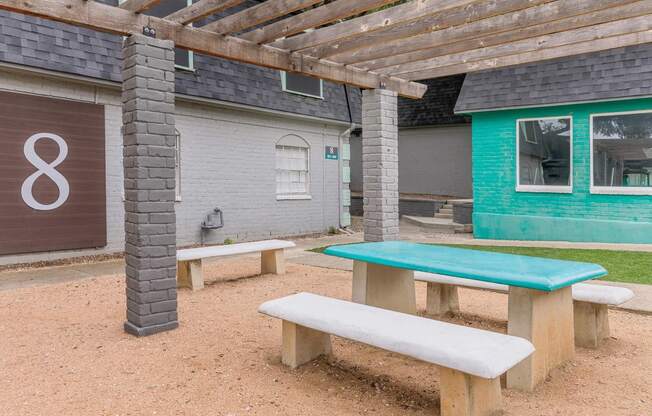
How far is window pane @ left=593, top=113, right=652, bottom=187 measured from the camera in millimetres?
10438

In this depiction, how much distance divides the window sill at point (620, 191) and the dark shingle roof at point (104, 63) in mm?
6954

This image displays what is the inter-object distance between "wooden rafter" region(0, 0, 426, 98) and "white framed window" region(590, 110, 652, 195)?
5.81 meters

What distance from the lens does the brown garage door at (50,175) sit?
7930 mm

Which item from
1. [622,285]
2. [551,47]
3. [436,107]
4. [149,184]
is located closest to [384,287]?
[149,184]

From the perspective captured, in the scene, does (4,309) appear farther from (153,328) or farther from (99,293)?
(153,328)

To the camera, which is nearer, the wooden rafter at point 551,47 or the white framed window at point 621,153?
the wooden rafter at point 551,47

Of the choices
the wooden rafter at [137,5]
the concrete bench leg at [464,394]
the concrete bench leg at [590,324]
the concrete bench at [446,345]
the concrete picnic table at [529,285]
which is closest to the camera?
the concrete bench at [446,345]

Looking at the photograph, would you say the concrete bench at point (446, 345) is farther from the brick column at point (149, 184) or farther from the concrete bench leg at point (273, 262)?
the concrete bench leg at point (273, 262)

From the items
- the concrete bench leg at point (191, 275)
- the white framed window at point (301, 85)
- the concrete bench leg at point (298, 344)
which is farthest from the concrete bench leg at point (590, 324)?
the white framed window at point (301, 85)

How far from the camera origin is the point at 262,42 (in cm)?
578

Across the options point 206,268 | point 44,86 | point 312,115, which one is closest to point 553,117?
point 312,115

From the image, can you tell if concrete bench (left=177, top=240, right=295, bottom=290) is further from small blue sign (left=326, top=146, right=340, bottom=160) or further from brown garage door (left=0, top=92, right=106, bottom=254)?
small blue sign (left=326, top=146, right=340, bottom=160)

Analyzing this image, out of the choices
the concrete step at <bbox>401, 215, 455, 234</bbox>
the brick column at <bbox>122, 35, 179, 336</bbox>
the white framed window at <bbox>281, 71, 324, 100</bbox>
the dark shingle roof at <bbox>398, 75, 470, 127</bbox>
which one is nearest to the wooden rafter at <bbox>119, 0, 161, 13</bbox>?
the brick column at <bbox>122, 35, 179, 336</bbox>

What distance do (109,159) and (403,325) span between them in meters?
7.75
